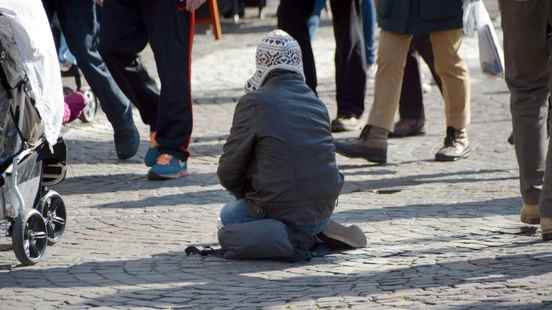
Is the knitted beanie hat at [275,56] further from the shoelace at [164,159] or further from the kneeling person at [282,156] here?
the shoelace at [164,159]

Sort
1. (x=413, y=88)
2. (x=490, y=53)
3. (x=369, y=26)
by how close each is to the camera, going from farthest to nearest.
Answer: (x=369, y=26)
(x=413, y=88)
(x=490, y=53)

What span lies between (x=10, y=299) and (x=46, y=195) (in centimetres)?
102

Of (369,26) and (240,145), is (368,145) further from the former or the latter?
(369,26)

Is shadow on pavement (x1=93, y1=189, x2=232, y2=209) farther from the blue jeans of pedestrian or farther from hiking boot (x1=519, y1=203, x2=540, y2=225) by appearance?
hiking boot (x1=519, y1=203, x2=540, y2=225)

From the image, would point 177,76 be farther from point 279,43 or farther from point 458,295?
point 458,295

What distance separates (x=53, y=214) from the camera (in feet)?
24.7

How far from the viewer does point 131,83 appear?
957cm

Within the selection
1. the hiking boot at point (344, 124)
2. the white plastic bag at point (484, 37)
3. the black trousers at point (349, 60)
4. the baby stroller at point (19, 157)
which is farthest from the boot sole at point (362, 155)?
the baby stroller at point (19, 157)

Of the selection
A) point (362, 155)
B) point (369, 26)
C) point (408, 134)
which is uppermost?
point (362, 155)

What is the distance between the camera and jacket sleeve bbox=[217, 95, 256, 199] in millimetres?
7195

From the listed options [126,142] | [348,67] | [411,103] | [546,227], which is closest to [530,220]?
[546,227]

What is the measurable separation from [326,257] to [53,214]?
4.50 feet

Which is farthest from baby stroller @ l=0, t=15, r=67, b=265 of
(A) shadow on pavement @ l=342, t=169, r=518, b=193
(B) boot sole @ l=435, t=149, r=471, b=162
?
(B) boot sole @ l=435, t=149, r=471, b=162

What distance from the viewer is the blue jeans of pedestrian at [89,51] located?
31.9ft
